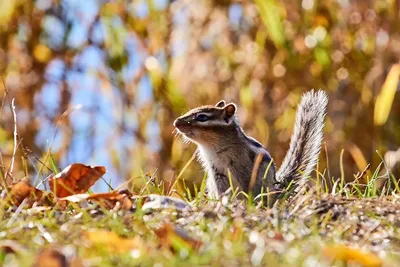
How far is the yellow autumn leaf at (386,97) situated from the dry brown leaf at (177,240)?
4221 millimetres

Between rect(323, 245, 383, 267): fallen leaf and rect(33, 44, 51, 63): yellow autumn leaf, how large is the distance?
5.57 m

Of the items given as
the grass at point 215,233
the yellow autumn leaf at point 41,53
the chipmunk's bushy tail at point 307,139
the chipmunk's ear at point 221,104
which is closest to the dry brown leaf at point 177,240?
the grass at point 215,233

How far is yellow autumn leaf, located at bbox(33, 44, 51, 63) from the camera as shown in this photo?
26.3ft

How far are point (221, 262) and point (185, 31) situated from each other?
538 cm

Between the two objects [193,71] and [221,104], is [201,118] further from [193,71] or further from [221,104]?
[193,71]

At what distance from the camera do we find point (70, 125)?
7.89 meters

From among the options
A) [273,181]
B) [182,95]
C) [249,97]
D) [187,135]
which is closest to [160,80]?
[182,95]

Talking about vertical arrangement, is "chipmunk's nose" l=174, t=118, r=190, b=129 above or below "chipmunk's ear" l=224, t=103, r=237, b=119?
below

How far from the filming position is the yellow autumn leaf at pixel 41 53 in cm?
802

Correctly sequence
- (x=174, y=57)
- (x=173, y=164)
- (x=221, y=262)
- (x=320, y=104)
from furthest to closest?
(x=174, y=57) → (x=173, y=164) → (x=320, y=104) → (x=221, y=262)

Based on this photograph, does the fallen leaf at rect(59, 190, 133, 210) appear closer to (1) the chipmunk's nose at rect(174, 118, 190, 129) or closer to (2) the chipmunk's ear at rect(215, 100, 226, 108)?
(1) the chipmunk's nose at rect(174, 118, 190, 129)

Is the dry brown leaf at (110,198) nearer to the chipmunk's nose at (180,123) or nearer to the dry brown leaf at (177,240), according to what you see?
the dry brown leaf at (177,240)

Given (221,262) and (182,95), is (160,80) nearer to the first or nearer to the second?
(182,95)

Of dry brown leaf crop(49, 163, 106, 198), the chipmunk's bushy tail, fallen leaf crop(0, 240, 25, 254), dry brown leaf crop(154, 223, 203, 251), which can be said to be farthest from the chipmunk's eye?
fallen leaf crop(0, 240, 25, 254)
